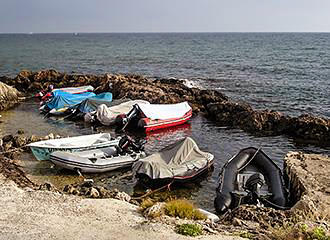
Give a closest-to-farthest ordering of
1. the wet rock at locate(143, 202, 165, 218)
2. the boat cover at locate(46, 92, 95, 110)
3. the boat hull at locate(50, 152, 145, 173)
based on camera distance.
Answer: the wet rock at locate(143, 202, 165, 218)
the boat hull at locate(50, 152, 145, 173)
the boat cover at locate(46, 92, 95, 110)

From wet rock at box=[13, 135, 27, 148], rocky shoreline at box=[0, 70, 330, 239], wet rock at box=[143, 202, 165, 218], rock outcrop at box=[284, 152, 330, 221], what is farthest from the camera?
wet rock at box=[13, 135, 27, 148]

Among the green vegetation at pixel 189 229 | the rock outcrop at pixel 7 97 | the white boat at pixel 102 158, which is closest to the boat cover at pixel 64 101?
the rock outcrop at pixel 7 97

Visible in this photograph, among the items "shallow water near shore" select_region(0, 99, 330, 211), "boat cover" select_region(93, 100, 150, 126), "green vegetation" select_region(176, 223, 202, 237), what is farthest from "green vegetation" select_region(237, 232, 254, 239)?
"boat cover" select_region(93, 100, 150, 126)

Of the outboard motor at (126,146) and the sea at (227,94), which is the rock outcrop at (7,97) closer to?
the sea at (227,94)

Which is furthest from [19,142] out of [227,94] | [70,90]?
[227,94]

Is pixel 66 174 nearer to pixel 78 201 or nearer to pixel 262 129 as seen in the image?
pixel 78 201

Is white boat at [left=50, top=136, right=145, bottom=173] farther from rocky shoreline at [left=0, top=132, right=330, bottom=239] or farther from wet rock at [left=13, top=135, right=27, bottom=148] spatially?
wet rock at [left=13, top=135, right=27, bottom=148]

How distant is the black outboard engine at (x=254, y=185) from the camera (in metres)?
13.6

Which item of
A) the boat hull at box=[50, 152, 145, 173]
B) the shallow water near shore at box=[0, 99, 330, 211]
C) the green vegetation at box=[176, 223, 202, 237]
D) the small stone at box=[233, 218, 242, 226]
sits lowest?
the shallow water near shore at box=[0, 99, 330, 211]

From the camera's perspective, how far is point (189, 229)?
9.35m

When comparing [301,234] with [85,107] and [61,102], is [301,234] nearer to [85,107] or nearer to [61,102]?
[85,107]

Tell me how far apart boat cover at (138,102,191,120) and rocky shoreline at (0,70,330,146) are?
2814mm

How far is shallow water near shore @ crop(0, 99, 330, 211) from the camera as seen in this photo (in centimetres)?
1614

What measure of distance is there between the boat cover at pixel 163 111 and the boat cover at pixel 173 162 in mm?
7476
